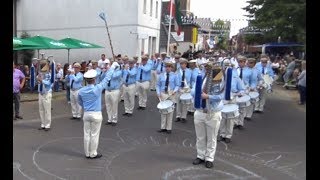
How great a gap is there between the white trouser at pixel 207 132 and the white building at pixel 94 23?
20117mm

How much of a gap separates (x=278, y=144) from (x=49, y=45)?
12022 millimetres

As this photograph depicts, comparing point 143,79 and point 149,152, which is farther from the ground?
point 143,79

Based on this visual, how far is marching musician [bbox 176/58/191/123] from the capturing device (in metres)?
13.0

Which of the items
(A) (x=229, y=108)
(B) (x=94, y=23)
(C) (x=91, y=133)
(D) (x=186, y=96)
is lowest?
(C) (x=91, y=133)

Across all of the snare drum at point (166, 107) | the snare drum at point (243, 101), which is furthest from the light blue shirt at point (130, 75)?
the snare drum at point (243, 101)

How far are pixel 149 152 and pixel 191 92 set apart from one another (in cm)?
177

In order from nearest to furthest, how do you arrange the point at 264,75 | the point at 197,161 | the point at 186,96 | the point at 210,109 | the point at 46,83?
1. the point at 210,109
2. the point at 197,161
3. the point at 46,83
4. the point at 186,96
5. the point at 264,75

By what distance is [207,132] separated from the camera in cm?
841

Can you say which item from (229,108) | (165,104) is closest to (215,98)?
(229,108)

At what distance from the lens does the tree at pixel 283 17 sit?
19769 mm

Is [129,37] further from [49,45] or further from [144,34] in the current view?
[49,45]

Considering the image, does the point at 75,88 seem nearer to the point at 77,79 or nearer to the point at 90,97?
the point at 77,79

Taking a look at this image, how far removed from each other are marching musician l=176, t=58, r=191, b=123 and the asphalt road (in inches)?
15.6
